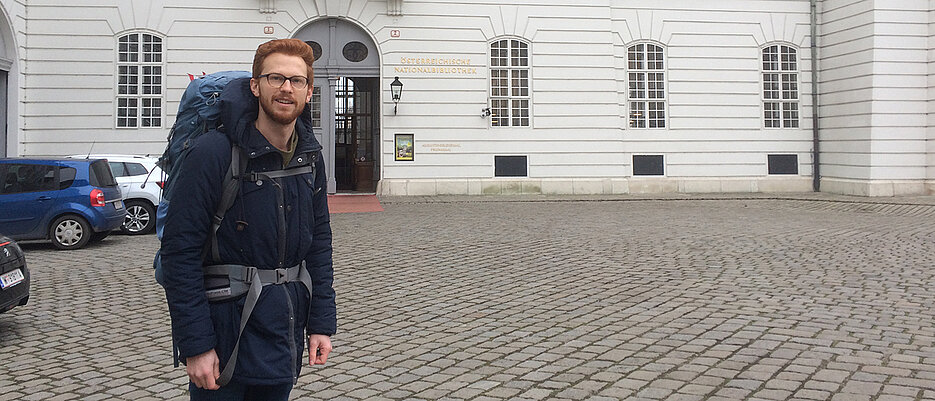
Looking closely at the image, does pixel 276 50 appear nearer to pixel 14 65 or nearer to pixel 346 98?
pixel 14 65

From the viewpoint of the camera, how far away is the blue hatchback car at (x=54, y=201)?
1246cm

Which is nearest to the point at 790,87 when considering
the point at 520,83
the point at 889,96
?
the point at 889,96

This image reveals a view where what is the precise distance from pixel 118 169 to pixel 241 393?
13958mm

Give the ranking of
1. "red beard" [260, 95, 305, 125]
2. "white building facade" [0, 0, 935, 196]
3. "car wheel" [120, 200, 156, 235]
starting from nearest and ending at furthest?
"red beard" [260, 95, 305, 125] → "car wheel" [120, 200, 156, 235] → "white building facade" [0, 0, 935, 196]

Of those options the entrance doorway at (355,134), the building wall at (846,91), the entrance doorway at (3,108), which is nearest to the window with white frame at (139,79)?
the entrance doorway at (3,108)

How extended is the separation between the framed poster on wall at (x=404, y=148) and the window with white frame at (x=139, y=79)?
6802 mm

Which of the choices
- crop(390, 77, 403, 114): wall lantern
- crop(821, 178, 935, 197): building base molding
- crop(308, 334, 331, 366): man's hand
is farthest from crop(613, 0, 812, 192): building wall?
crop(308, 334, 331, 366): man's hand

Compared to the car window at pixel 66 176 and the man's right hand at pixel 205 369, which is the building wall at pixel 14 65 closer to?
the car window at pixel 66 176

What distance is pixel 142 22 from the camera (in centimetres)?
2272

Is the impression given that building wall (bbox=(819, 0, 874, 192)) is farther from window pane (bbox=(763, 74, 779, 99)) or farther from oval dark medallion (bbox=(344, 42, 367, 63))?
oval dark medallion (bbox=(344, 42, 367, 63))

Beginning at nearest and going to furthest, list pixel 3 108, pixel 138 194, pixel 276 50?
pixel 276 50, pixel 138 194, pixel 3 108

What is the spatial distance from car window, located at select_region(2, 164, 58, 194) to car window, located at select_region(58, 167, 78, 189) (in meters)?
0.09

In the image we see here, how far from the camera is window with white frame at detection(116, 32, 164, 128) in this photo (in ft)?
74.7

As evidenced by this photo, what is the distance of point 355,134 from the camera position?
2616cm
